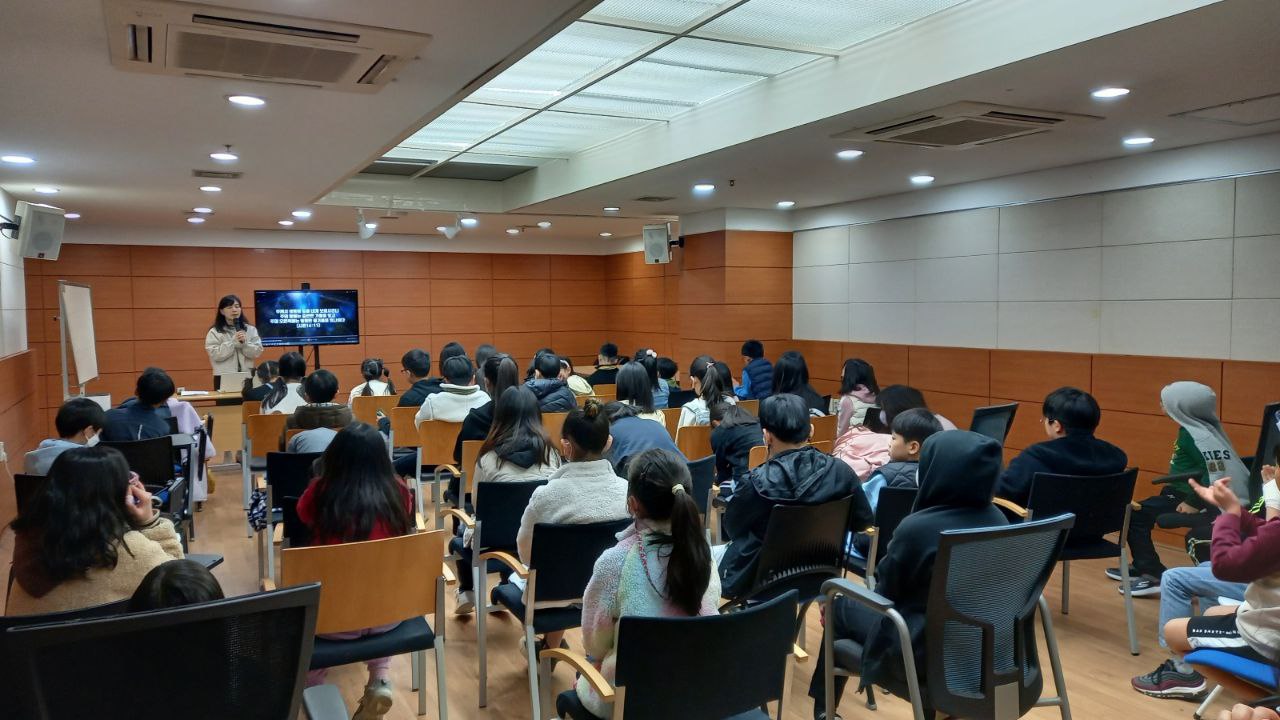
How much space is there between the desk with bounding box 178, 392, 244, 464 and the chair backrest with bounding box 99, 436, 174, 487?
141 inches

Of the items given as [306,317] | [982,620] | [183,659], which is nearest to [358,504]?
[183,659]

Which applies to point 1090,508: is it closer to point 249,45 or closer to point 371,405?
point 249,45

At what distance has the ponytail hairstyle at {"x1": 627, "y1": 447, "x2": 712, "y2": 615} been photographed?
224cm

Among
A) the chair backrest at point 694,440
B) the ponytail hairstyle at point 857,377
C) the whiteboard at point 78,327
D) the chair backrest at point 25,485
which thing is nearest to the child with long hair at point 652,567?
the chair backrest at point 25,485

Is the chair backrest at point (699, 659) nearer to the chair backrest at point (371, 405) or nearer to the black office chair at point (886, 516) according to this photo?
the black office chair at point (886, 516)

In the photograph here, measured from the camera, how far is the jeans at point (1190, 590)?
3.55 meters

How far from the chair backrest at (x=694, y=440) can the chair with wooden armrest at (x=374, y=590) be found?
9.11ft

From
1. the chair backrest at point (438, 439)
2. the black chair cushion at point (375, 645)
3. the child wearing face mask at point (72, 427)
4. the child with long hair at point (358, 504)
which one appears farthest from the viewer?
the chair backrest at point (438, 439)

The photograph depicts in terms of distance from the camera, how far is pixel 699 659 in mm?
1963

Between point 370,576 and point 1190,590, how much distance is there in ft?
11.3

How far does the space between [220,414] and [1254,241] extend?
28.2 ft

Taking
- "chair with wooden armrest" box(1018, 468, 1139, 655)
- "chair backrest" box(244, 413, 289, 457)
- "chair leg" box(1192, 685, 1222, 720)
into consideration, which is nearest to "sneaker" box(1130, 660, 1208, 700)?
"chair leg" box(1192, 685, 1222, 720)

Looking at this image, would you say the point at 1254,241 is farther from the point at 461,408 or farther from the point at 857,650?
the point at 461,408

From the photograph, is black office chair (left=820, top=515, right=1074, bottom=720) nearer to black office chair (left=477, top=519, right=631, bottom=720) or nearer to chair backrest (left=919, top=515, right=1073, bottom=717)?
chair backrest (left=919, top=515, right=1073, bottom=717)
